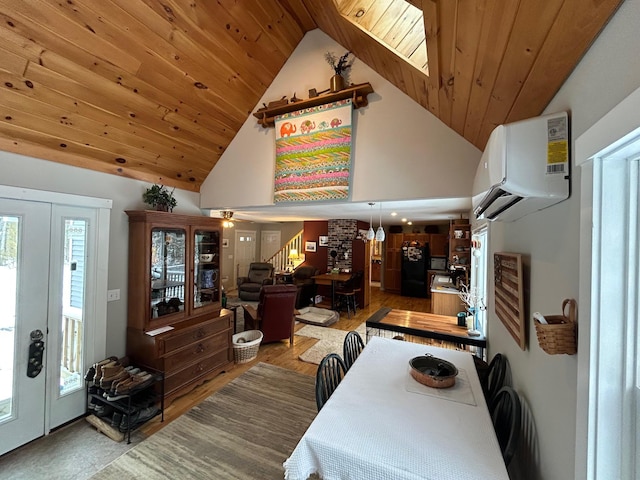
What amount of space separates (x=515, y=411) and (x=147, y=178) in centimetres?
380

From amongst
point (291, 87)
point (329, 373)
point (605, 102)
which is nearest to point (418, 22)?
point (605, 102)

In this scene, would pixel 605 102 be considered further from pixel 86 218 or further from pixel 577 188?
pixel 86 218

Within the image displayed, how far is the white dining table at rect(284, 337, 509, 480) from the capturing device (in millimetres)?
1070

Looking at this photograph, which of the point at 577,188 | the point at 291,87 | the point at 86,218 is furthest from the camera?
the point at 291,87

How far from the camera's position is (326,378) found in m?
1.95

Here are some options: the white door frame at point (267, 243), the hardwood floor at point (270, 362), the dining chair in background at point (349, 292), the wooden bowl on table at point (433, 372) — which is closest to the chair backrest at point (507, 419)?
the wooden bowl on table at point (433, 372)

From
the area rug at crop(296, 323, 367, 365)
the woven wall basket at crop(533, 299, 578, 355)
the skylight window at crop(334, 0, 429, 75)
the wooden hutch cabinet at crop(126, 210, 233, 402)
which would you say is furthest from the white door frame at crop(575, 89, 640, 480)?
the area rug at crop(296, 323, 367, 365)

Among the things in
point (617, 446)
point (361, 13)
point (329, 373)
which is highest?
point (361, 13)

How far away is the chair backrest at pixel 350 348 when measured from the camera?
7.59 feet

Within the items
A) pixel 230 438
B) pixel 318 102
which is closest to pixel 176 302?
pixel 230 438

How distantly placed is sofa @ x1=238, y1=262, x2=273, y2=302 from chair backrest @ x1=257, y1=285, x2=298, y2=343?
269 centimetres

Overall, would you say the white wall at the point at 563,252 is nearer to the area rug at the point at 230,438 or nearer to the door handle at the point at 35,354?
the area rug at the point at 230,438

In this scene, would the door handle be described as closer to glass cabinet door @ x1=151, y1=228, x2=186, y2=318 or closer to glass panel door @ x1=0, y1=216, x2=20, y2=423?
glass panel door @ x1=0, y1=216, x2=20, y2=423

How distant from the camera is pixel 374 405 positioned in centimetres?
145
